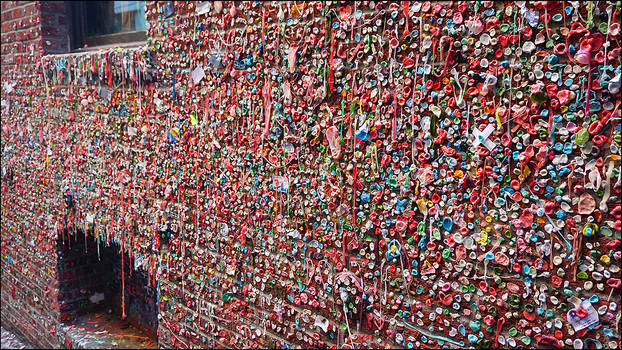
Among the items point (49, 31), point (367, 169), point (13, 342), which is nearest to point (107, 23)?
point (49, 31)

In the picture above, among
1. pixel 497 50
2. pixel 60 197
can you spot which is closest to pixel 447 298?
pixel 497 50

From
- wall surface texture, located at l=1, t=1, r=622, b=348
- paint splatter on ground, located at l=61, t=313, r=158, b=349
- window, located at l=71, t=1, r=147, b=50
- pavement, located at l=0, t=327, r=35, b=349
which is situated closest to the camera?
wall surface texture, located at l=1, t=1, r=622, b=348

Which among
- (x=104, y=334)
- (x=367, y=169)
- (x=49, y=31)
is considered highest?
(x=49, y=31)

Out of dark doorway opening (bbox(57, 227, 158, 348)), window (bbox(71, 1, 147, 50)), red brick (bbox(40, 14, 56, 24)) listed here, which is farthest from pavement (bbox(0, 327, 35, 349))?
red brick (bbox(40, 14, 56, 24))

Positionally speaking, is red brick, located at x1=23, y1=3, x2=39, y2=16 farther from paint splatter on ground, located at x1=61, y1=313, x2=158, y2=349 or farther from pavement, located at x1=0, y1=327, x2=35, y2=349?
pavement, located at x1=0, y1=327, x2=35, y2=349

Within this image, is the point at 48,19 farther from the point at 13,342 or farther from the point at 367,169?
the point at 367,169

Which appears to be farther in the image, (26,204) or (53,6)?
(26,204)
